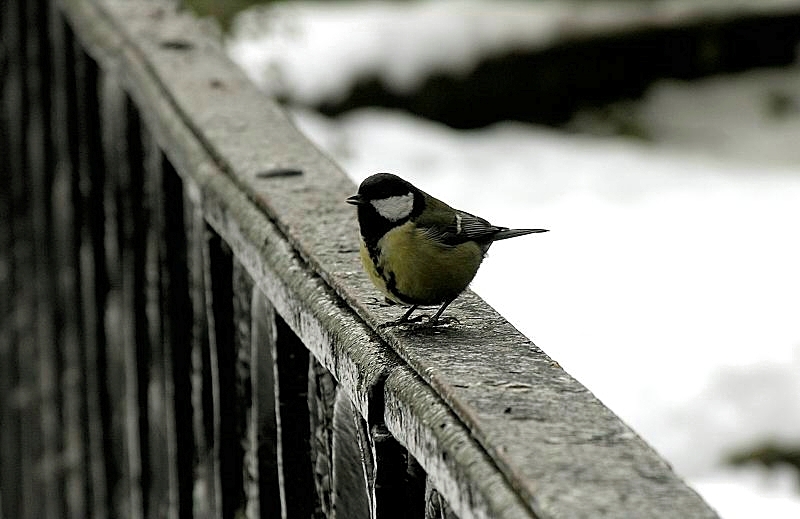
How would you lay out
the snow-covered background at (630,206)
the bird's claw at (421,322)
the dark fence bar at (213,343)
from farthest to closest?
the snow-covered background at (630,206)
the bird's claw at (421,322)
the dark fence bar at (213,343)

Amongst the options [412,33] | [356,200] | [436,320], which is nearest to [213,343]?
[356,200]

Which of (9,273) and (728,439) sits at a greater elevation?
(9,273)

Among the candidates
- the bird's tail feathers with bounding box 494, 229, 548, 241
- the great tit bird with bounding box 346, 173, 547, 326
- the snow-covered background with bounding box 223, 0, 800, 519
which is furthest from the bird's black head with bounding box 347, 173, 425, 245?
the snow-covered background with bounding box 223, 0, 800, 519

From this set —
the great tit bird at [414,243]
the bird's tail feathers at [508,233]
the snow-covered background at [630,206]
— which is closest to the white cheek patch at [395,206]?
the great tit bird at [414,243]

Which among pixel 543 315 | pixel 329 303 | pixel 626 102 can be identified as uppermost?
pixel 626 102

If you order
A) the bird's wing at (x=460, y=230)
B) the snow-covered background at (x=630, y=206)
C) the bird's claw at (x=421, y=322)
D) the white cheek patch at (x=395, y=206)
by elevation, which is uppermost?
the snow-covered background at (x=630, y=206)

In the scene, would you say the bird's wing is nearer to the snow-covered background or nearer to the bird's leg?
the bird's leg

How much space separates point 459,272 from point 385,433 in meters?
0.47

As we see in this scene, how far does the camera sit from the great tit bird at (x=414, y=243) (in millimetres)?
1869

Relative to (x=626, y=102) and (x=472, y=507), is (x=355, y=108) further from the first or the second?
(x=472, y=507)

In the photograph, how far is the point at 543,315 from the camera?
554 cm

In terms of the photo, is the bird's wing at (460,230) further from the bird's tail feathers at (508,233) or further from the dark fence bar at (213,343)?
the dark fence bar at (213,343)

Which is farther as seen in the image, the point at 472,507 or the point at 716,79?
the point at 716,79

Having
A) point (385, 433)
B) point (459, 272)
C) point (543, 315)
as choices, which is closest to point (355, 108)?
point (543, 315)
